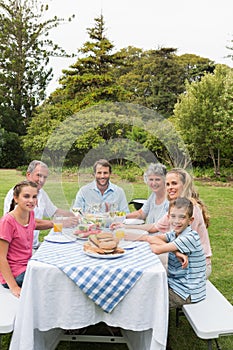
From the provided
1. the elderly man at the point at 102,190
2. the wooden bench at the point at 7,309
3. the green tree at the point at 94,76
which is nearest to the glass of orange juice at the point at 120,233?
the wooden bench at the point at 7,309

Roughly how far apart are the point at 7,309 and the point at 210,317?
0.96 metres

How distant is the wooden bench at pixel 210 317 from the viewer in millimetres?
1895

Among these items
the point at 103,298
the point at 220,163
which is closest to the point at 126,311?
the point at 103,298

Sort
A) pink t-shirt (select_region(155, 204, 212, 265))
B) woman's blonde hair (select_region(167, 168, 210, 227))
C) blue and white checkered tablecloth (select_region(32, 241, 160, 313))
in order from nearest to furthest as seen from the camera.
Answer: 1. blue and white checkered tablecloth (select_region(32, 241, 160, 313))
2. pink t-shirt (select_region(155, 204, 212, 265))
3. woman's blonde hair (select_region(167, 168, 210, 227))

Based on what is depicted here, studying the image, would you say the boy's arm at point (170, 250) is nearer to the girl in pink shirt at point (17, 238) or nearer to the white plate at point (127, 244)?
the white plate at point (127, 244)

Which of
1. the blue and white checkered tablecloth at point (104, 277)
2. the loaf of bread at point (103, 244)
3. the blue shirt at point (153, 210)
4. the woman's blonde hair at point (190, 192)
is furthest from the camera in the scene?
the blue shirt at point (153, 210)

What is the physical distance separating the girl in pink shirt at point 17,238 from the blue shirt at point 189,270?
775mm

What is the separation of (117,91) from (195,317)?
28.2 feet

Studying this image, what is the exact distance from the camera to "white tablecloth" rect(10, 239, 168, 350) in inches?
73.7

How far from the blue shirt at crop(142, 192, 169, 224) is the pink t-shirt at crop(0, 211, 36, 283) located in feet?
3.25

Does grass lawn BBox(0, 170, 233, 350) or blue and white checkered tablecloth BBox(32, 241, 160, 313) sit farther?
grass lawn BBox(0, 170, 233, 350)

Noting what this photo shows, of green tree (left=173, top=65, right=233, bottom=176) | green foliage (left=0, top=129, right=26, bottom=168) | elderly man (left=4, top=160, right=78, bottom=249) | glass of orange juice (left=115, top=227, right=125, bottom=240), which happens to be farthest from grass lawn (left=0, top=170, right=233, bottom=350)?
green foliage (left=0, top=129, right=26, bottom=168)

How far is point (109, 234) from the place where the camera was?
2.20 m

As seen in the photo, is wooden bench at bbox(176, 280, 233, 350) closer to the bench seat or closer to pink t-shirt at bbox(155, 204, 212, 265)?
the bench seat
